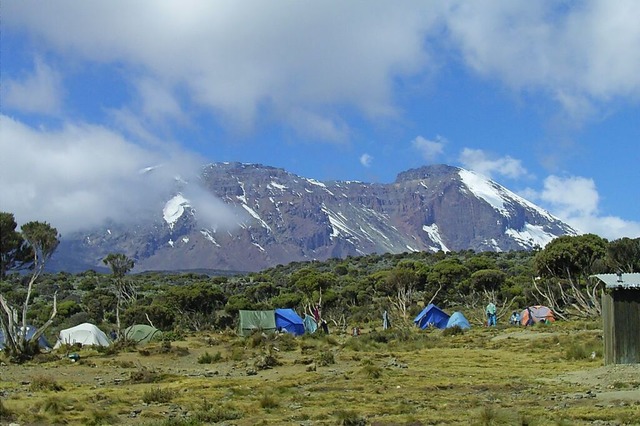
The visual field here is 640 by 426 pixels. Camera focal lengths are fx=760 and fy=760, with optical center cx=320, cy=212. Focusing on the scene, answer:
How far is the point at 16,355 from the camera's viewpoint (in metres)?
28.8

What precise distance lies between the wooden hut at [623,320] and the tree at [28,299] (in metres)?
19.1

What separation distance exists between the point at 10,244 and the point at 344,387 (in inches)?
829

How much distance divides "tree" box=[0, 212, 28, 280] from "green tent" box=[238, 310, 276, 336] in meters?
13.9

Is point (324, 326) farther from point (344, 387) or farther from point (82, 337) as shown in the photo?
point (344, 387)

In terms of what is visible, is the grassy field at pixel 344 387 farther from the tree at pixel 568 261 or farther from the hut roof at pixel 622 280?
the tree at pixel 568 261

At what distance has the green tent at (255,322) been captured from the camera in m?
44.1

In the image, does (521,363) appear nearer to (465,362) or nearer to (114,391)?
(465,362)

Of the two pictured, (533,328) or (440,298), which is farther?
(440,298)

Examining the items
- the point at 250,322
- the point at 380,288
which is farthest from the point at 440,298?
the point at 250,322

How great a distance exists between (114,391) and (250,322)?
25487mm

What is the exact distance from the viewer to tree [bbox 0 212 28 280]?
1328 inches

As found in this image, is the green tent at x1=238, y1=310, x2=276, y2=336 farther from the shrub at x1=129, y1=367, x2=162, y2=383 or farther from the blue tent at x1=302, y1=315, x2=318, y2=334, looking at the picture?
the shrub at x1=129, y1=367, x2=162, y2=383

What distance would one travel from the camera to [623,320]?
19.7 m

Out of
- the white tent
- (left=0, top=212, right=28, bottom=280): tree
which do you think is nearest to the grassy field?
the white tent
